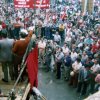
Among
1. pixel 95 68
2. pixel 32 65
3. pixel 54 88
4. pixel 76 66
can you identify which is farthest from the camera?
pixel 54 88

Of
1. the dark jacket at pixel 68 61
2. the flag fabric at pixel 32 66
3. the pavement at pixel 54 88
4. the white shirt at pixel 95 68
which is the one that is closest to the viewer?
the flag fabric at pixel 32 66

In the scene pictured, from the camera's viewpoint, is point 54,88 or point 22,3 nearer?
point 54,88

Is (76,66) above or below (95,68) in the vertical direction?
below

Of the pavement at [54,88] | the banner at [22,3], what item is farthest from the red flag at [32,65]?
the banner at [22,3]

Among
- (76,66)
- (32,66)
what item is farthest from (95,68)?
(32,66)

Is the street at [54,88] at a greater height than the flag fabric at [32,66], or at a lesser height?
lesser

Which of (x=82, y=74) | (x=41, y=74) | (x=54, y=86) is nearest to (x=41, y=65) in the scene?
(x=41, y=74)

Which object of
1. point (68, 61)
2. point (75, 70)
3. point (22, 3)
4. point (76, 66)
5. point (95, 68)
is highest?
point (22, 3)

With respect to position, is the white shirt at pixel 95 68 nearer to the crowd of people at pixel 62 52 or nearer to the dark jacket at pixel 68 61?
the crowd of people at pixel 62 52

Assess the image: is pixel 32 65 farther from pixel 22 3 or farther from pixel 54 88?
pixel 22 3

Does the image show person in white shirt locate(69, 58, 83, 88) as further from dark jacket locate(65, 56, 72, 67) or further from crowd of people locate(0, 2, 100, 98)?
dark jacket locate(65, 56, 72, 67)

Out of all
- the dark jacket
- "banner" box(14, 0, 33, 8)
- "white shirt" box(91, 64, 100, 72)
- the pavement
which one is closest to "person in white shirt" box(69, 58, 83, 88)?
the pavement

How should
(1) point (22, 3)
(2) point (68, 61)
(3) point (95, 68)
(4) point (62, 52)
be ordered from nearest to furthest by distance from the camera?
(3) point (95, 68) → (2) point (68, 61) → (4) point (62, 52) → (1) point (22, 3)

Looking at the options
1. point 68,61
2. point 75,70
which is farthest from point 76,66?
point 68,61
